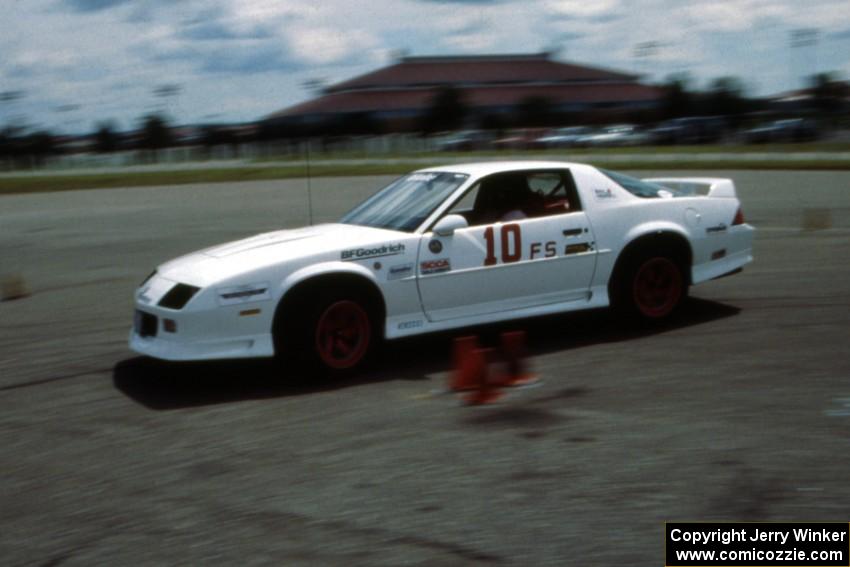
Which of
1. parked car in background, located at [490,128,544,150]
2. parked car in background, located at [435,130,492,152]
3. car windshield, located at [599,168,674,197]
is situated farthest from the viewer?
parked car in background, located at [435,130,492,152]

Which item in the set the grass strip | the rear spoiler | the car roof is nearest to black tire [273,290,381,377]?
the car roof

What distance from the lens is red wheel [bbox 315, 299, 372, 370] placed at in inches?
267

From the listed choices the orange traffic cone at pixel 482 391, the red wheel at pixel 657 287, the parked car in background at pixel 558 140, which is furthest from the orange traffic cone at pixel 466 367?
the parked car in background at pixel 558 140

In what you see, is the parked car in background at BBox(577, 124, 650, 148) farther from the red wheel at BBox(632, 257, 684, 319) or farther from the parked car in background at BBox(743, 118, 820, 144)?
the red wheel at BBox(632, 257, 684, 319)

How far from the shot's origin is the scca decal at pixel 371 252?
22.4 ft

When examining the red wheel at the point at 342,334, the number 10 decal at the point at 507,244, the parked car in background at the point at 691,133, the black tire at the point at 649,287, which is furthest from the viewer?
the parked car in background at the point at 691,133

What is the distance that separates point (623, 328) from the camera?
8.22m

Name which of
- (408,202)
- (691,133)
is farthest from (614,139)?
(408,202)

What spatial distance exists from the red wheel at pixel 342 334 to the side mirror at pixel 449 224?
2.77 feet

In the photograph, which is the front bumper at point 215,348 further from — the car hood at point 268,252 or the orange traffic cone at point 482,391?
the orange traffic cone at point 482,391

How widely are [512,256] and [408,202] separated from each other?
936 mm

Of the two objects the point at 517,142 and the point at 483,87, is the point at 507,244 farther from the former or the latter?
the point at 483,87

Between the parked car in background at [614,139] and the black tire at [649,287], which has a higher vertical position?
the parked car in background at [614,139]

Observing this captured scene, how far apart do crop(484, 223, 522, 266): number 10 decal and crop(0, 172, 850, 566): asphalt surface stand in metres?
0.79
